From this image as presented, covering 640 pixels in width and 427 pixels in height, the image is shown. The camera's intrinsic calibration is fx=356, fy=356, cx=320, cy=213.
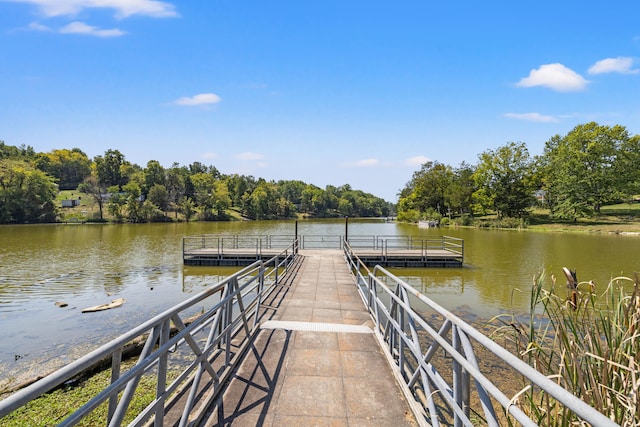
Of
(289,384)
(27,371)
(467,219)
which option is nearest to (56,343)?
(27,371)

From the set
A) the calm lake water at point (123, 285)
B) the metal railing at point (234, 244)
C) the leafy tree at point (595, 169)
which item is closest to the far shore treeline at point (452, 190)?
Answer: the leafy tree at point (595, 169)

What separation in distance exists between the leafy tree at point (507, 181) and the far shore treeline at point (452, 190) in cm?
15

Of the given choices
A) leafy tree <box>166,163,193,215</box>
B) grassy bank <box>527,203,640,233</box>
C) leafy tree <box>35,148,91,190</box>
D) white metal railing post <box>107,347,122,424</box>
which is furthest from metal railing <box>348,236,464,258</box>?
leafy tree <box>35,148,91,190</box>

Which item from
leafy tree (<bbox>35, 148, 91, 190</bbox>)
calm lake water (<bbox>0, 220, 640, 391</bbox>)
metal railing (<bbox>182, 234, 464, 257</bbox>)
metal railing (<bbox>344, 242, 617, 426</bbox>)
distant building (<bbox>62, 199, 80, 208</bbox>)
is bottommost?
calm lake water (<bbox>0, 220, 640, 391</bbox>)

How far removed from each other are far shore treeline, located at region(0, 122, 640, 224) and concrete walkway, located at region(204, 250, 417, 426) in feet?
181

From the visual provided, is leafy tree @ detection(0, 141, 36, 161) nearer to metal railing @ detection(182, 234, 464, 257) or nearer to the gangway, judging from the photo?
metal railing @ detection(182, 234, 464, 257)

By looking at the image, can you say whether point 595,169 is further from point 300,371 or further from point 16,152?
point 16,152

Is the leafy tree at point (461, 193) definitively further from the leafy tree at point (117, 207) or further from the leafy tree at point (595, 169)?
the leafy tree at point (117, 207)

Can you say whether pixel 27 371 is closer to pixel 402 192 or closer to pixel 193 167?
pixel 402 192

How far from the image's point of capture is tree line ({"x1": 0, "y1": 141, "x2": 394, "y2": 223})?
6275 centimetres

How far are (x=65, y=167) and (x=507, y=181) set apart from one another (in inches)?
4870

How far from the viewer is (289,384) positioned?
13.1 feet

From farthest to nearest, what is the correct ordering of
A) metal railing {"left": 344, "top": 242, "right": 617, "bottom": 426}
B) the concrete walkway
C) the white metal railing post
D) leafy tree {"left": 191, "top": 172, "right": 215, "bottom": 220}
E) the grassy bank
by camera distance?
leafy tree {"left": 191, "top": 172, "right": 215, "bottom": 220} → the grassy bank → the concrete walkway → the white metal railing post → metal railing {"left": 344, "top": 242, "right": 617, "bottom": 426}

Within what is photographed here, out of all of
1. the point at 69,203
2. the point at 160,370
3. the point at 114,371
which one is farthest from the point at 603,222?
the point at 69,203
